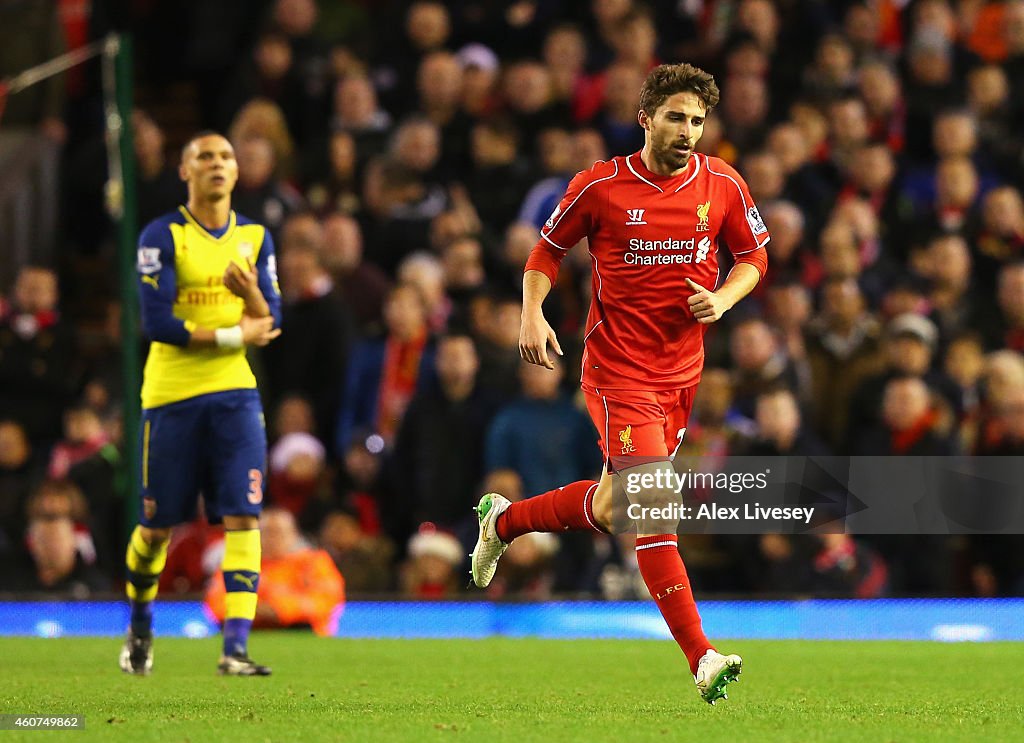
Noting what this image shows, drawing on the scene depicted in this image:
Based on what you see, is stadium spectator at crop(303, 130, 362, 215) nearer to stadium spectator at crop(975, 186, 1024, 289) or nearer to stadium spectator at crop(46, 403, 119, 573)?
stadium spectator at crop(46, 403, 119, 573)

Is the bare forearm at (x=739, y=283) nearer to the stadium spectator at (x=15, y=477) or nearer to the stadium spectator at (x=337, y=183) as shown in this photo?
the stadium spectator at (x=15, y=477)

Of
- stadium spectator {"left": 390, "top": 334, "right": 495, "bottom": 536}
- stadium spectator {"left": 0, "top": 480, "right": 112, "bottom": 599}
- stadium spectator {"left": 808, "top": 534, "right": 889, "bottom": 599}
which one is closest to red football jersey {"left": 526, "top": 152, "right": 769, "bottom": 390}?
stadium spectator {"left": 808, "top": 534, "right": 889, "bottom": 599}

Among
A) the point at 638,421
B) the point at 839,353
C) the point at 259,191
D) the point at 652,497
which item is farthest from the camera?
the point at 259,191

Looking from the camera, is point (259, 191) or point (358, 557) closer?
point (358, 557)

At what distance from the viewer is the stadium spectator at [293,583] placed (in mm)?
11312

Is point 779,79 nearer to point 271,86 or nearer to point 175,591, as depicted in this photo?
point 271,86

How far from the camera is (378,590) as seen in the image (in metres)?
12.4

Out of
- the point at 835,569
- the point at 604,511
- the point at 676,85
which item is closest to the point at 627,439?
the point at 604,511

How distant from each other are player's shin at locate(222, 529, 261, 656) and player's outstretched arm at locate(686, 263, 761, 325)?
2.60 m

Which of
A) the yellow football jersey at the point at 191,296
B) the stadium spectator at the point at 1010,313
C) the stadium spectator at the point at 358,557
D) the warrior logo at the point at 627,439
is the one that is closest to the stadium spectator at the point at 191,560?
the stadium spectator at the point at 358,557

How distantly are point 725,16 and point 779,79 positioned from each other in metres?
0.78

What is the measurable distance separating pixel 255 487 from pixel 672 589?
2.49m

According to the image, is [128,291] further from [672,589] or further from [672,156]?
[672,589]

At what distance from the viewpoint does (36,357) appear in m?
13.5
